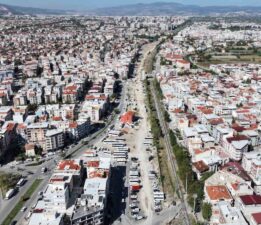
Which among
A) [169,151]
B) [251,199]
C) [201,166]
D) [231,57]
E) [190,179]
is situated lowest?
[231,57]

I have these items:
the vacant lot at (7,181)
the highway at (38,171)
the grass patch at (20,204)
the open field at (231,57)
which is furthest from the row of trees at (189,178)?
the open field at (231,57)

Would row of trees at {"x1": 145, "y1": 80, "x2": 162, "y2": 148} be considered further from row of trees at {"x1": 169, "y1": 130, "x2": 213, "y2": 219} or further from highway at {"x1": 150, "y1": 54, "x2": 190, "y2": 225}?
row of trees at {"x1": 169, "y1": 130, "x2": 213, "y2": 219}

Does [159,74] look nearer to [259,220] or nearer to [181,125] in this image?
[181,125]

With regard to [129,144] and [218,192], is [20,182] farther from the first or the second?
[218,192]

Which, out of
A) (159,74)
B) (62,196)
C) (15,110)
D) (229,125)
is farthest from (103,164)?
(159,74)

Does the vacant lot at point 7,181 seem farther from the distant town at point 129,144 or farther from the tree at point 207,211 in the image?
the tree at point 207,211

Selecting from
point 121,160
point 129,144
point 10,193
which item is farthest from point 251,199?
point 10,193

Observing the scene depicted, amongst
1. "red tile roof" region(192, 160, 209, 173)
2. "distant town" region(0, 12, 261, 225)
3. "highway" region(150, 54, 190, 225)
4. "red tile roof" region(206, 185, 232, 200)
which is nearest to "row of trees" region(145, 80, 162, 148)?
"distant town" region(0, 12, 261, 225)
